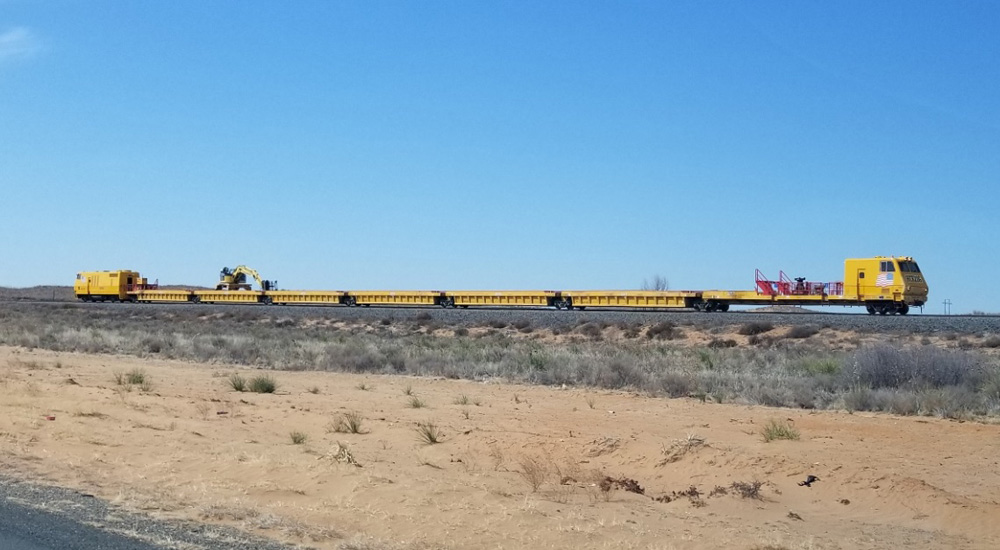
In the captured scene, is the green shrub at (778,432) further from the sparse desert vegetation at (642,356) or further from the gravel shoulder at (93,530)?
the gravel shoulder at (93,530)

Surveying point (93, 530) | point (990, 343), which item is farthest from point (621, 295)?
point (93, 530)

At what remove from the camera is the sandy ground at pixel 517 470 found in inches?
356

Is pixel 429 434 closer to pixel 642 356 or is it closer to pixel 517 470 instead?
pixel 517 470

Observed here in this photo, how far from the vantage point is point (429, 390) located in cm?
2198

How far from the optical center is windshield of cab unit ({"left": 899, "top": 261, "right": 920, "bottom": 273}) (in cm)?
4731

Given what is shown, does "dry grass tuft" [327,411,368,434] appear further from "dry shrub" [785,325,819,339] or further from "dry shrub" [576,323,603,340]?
"dry shrub" [576,323,603,340]

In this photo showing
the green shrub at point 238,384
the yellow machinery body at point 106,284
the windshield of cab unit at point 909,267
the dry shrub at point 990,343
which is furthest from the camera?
the yellow machinery body at point 106,284

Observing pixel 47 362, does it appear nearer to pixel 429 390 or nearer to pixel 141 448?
pixel 429 390

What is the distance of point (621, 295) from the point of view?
61969 millimetres

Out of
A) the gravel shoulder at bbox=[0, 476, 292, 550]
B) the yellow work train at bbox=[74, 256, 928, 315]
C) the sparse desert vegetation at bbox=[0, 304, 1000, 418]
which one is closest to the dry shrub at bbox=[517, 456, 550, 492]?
the gravel shoulder at bbox=[0, 476, 292, 550]

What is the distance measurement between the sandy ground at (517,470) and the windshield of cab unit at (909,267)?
33021 millimetres

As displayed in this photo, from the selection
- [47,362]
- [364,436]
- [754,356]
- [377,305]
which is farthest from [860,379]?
[377,305]

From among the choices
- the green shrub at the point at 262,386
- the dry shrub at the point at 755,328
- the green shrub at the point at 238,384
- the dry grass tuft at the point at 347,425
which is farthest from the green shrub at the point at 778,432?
the dry shrub at the point at 755,328

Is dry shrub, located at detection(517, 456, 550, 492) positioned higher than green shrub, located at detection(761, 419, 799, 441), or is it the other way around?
green shrub, located at detection(761, 419, 799, 441)
